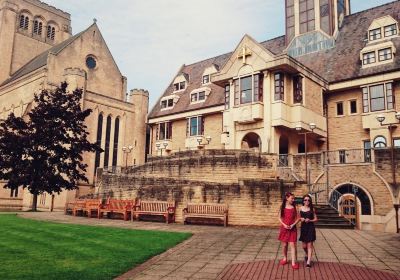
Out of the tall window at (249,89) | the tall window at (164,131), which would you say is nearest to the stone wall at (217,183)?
the tall window at (249,89)

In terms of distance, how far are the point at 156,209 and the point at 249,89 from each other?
46.6 feet

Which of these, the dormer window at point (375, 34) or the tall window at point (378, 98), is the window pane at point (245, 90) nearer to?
the tall window at point (378, 98)

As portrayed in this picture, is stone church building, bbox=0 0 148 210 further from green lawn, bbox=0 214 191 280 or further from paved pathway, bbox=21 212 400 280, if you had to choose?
paved pathway, bbox=21 212 400 280

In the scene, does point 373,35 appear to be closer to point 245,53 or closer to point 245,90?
point 245,53

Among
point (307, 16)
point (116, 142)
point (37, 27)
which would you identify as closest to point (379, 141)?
point (307, 16)

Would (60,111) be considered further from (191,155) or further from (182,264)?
(182,264)

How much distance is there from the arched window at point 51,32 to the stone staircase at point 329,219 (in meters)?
58.0

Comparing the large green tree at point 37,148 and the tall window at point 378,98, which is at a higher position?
the tall window at point 378,98

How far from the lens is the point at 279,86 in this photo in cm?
2886

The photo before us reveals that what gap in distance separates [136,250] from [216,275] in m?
3.27

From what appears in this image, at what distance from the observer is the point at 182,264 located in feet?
29.4

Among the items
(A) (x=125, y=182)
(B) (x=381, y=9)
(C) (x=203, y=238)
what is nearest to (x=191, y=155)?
(A) (x=125, y=182)

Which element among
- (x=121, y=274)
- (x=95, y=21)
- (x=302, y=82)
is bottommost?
(x=121, y=274)

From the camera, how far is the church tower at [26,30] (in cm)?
5506
